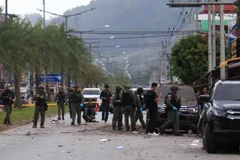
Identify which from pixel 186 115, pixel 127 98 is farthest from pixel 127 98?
pixel 186 115

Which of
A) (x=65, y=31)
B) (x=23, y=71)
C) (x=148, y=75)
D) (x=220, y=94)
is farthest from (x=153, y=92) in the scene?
(x=148, y=75)

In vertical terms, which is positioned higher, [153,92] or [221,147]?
[153,92]

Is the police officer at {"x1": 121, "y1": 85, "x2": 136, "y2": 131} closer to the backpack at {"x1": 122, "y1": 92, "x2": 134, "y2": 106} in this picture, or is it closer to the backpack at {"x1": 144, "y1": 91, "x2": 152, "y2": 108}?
the backpack at {"x1": 122, "y1": 92, "x2": 134, "y2": 106}

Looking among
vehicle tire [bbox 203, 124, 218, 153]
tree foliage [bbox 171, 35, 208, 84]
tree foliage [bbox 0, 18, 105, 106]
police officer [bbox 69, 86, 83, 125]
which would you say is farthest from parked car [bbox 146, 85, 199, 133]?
tree foliage [bbox 171, 35, 208, 84]

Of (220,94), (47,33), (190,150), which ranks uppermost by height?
(47,33)

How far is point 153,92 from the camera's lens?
21766 millimetres

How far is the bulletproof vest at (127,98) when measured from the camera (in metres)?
22.8

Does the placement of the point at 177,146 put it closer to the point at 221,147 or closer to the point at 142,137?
the point at 221,147

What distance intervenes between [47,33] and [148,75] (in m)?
130

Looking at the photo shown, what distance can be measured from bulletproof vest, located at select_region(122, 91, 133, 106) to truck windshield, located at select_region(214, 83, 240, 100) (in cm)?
740

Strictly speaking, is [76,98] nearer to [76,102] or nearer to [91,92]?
[76,102]

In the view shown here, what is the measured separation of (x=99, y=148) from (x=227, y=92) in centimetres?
367

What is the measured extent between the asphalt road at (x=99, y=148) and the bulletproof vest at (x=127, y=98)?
2.07 meters

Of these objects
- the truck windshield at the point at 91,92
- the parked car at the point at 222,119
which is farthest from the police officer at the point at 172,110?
the truck windshield at the point at 91,92
